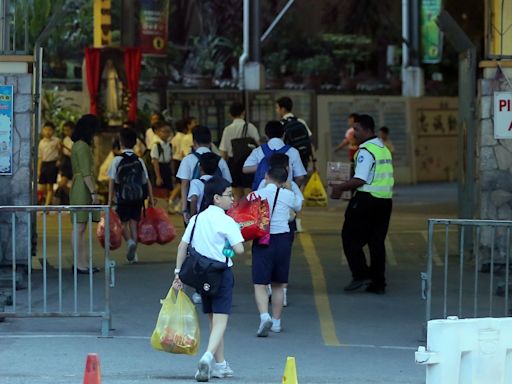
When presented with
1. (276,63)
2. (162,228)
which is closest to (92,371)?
(162,228)

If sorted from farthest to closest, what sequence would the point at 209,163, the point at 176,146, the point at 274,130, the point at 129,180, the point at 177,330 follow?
1. the point at 176,146
2. the point at 129,180
3. the point at 274,130
4. the point at 209,163
5. the point at 177,330

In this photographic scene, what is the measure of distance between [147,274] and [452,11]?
657cm

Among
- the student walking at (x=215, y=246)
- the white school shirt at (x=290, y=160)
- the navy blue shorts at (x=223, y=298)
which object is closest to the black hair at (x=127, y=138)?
the white school shirt at (x=290, y=160)

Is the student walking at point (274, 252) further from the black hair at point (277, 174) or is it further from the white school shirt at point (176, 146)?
the white school shirt at point (176, 146)

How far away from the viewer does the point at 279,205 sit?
35.3 ft

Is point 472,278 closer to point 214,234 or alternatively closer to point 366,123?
point 366,123

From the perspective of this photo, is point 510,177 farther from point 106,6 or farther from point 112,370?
point 106,6

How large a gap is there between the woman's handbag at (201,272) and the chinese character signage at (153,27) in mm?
15745

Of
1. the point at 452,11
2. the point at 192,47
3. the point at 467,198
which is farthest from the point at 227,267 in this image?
the point at 192,47

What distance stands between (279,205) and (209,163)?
86 centimetres

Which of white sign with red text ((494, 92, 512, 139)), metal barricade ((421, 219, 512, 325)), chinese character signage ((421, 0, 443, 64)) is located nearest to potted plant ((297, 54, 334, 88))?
chinese character signage ((421, 0, 443, 64))

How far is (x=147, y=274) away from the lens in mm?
13977

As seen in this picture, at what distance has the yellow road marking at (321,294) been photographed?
10.9 metres

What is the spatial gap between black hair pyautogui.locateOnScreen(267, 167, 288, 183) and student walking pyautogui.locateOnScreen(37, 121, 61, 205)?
395 inches
